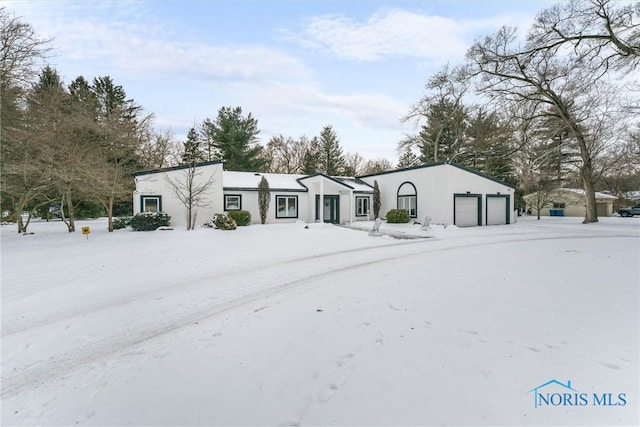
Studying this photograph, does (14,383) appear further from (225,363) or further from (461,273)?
(461,273)

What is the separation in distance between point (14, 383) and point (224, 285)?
336 centimetres

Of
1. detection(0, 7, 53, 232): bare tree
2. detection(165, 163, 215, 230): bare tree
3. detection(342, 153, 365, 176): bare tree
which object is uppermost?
detection(342, 153, 365, 176): bare tree

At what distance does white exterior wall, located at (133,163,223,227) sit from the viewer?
16.3 m

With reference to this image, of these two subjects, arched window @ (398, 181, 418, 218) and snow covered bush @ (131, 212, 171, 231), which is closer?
snow covered bush @ (131, 212, 171, 231)

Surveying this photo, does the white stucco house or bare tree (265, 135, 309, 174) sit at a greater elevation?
bare tree (265, 135, 309, 174)

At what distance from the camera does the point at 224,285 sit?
6.18m

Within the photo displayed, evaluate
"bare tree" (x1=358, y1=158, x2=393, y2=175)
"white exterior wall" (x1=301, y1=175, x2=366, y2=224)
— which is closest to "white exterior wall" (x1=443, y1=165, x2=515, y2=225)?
"white exterior wall" (x1=301, y1=175, x2=366, y2=224)

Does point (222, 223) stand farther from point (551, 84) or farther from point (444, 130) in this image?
point (444, 130)

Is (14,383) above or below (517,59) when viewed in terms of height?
below

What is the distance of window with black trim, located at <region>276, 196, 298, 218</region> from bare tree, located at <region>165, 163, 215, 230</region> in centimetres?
460

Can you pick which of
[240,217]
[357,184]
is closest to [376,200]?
[357,184]

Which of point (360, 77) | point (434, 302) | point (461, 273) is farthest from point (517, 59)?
point (434, 302)

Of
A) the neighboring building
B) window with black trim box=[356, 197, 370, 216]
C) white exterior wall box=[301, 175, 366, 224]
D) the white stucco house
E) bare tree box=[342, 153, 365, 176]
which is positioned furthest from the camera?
bare tree box=[342, 153, 365, 176]

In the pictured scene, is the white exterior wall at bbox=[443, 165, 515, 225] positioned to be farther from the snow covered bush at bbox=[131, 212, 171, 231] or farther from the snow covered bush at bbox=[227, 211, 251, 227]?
the snow covered bush at bbox=[131, 212, 171, 231]
